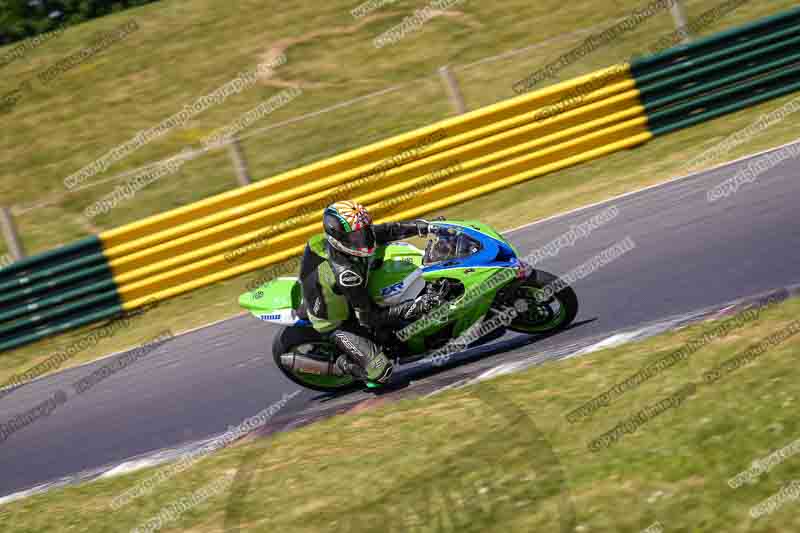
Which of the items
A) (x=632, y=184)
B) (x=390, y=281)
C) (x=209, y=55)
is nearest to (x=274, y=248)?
(x=632, y=184)

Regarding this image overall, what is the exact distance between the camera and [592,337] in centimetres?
766

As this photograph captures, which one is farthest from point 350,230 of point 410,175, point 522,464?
point 410,175

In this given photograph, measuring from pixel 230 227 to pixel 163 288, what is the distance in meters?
1.23

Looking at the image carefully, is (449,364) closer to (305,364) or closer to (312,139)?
(305,364)

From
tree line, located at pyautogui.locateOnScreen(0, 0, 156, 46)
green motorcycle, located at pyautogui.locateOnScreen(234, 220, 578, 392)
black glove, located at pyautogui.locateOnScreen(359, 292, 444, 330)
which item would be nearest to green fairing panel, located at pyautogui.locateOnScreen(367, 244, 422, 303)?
green motorcycle, located at pyautogui.locateOnScreen(234, 220, 578, 392)

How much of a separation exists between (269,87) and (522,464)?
1571 cm

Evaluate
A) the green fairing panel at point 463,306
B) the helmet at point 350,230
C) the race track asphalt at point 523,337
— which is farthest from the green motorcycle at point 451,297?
the helmet at point 350,230

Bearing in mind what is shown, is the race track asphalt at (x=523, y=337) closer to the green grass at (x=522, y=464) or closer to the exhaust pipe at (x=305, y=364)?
the exhaust pipe at (x=305, y=364)

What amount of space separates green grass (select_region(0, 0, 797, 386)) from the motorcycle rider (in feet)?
17.9

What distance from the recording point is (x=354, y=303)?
7.51 m

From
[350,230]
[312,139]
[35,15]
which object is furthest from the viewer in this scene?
[35,15]

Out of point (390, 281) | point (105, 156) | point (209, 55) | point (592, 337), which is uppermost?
point (209, 55)

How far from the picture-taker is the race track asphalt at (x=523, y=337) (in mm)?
8148

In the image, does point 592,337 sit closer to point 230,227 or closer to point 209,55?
point 230,227
